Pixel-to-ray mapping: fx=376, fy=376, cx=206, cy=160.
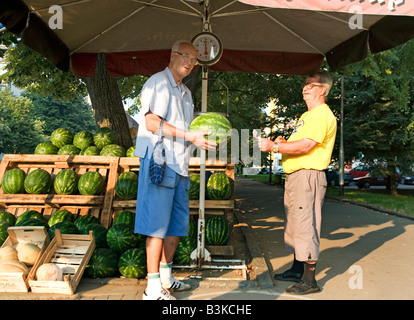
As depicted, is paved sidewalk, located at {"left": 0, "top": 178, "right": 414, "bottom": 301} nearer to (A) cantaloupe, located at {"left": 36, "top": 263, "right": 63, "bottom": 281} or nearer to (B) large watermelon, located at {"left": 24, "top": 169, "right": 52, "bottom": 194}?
(A) cantaloupe, located at {"left": 36, "top": 263, "right": 63, "bottom": 281}

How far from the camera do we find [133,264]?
4316mm

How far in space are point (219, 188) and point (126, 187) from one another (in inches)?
53.9

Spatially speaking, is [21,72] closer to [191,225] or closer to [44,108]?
[191,225]

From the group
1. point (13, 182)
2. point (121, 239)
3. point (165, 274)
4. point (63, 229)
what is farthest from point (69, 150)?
point (165, 274)

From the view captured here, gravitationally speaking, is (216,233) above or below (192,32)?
below

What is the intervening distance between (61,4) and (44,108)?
2273 inches

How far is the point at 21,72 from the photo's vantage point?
396 inches

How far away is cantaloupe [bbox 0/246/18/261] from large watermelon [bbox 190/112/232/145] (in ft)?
7.93

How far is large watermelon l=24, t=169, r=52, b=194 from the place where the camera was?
18.6 feet

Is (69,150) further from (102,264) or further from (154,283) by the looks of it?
(154,283)

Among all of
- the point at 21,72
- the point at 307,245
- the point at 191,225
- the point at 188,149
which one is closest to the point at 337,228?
the point at 191,225

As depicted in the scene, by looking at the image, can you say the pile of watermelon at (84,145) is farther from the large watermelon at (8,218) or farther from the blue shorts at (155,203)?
the blue shorts at (155,203)

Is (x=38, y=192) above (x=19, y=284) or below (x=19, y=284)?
above
